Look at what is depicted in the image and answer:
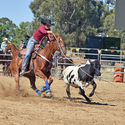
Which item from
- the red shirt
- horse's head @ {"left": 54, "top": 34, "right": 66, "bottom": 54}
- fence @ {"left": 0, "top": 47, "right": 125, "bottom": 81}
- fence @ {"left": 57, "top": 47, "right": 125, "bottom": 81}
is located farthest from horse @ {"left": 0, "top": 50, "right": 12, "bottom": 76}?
horse's head @ {"left": 54, "top": 34, "right": 66, "bottom": 54}

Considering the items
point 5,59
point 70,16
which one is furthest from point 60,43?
point 70,16

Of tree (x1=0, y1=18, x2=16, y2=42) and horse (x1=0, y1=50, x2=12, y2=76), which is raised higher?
tree (x1=0, y1=18, x2=16, y2=42)

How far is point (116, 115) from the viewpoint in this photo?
8812mm

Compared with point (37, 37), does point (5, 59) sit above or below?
below

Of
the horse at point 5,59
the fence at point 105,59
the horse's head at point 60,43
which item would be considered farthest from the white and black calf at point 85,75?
the horse at point 5,59

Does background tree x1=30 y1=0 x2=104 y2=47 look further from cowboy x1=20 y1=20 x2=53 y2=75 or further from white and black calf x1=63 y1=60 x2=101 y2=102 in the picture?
white and black calf x1=63 y1=60 x2=101 y2=102

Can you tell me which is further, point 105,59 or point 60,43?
point 105,59

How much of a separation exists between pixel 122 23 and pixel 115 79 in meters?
9.29

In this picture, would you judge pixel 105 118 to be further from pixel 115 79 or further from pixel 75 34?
pixel 75 34

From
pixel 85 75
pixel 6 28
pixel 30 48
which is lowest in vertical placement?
pixel 85 75

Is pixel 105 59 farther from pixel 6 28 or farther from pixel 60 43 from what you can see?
pixel 6 28

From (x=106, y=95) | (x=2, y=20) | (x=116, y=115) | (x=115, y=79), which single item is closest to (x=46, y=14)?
(x=115, y=79)

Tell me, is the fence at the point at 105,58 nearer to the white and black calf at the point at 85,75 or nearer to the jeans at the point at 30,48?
the jeans at the point at 30,48

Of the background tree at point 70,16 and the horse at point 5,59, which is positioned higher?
the background tree at point 70,16
